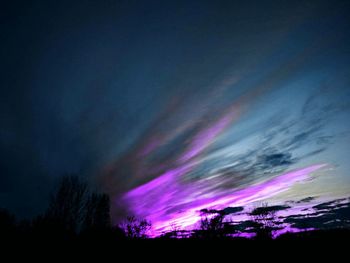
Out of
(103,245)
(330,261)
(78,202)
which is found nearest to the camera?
(330,261)

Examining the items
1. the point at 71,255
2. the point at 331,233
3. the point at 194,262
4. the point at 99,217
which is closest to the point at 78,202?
the point at 99,217

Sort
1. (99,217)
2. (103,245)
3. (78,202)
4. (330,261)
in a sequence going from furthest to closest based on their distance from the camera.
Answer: (99,217), (78,202), (103,245), (330,261)

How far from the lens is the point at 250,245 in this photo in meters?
16.0

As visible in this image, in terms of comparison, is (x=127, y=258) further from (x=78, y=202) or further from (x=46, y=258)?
(x=78, y=202)

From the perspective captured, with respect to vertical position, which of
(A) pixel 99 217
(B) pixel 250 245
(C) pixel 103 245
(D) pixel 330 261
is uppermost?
(A) pixel 99 217

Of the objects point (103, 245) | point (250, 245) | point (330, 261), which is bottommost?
point (330, 261)

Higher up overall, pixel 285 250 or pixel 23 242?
pixel 23 242

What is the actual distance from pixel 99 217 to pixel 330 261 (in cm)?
5367

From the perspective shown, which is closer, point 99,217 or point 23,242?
point 23,242

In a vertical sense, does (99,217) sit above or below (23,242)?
above

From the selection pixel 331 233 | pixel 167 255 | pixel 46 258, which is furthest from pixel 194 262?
pixel 331 233

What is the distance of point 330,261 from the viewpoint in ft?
41.9

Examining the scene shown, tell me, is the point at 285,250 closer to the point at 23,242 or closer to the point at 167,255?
the point at 167,255

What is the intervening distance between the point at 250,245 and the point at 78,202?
1704 inches
